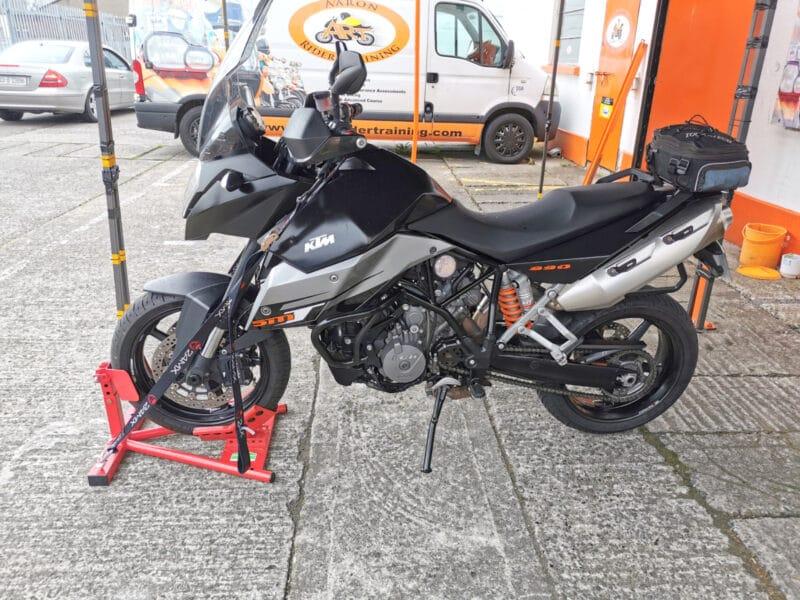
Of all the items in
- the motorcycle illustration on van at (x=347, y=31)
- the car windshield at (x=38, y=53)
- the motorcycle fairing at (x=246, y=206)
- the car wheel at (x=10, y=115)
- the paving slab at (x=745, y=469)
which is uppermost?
the motorcycle illustration on van at (x=347, y=31)

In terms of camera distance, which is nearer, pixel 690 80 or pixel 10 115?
pixel 690 80

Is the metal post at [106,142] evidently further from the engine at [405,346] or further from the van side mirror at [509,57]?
the van side mirror at [509,57]

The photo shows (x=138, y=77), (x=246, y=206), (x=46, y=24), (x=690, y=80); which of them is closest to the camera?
(x=246, y=206)

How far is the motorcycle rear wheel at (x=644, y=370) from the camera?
2.80 metres

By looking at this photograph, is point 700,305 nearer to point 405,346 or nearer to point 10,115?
point 405,346

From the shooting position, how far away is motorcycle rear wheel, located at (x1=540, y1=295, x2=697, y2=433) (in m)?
2.80

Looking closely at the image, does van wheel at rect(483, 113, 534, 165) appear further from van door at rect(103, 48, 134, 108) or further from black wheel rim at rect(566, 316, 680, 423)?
van door at rect(103, 48, 134, 108)

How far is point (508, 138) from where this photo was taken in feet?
31.5

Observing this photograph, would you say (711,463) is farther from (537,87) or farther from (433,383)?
(537,87)

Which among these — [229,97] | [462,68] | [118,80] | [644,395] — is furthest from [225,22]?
[644,395]

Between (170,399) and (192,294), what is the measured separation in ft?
1.94

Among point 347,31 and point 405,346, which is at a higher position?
point 347,31

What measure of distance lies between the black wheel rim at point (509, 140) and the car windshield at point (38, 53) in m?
8.08

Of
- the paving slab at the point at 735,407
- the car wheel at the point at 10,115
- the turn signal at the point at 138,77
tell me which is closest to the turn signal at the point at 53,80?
the car wheel at the point at 10,115
